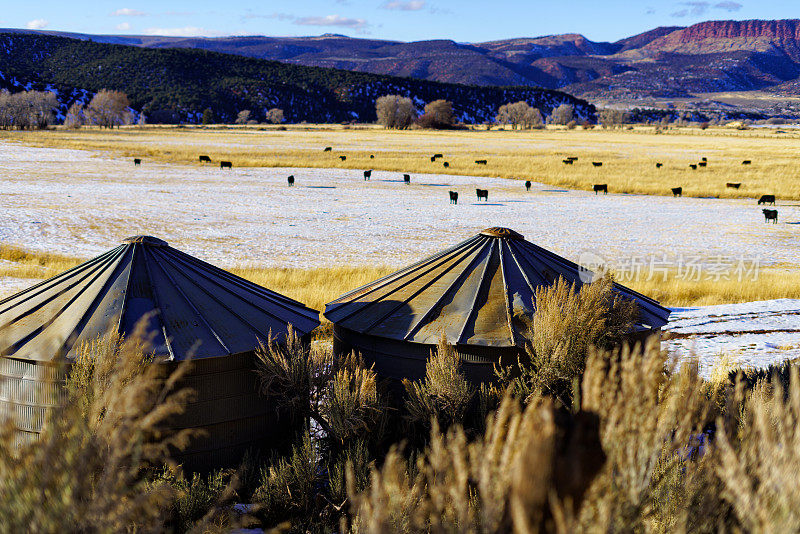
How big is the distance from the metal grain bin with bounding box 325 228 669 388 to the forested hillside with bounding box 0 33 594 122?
5842 inches

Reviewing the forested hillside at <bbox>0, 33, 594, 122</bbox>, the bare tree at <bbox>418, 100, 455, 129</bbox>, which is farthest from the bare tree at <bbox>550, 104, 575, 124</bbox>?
the bare tree at <bbox>418, 100, 455, 129</bbox>

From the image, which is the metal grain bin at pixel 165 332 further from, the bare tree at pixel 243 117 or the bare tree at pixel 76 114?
the bare tree at pixel 243 117

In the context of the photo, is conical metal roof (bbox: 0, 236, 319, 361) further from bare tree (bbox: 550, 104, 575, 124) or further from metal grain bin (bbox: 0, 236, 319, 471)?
bare tree (bbox: 550, 104, 575, 124)

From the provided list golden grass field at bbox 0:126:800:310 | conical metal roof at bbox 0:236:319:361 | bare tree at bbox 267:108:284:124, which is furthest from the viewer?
bare tree at bbox 267:108:284:124

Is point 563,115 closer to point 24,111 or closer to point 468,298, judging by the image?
point 24,111

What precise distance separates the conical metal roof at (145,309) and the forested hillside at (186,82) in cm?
14848

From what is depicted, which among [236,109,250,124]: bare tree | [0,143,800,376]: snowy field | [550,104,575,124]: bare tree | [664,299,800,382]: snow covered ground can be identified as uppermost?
[550,104,575,124]: bare tree

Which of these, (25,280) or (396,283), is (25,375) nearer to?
(396,283)

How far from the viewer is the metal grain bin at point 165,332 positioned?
663 cm

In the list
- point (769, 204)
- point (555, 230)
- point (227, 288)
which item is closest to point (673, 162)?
point (769, 204)

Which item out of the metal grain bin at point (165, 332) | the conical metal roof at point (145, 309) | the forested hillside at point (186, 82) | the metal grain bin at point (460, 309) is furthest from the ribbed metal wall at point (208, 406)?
the forested hillside at point (186, 82)

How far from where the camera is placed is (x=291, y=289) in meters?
15.2

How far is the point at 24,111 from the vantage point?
4117 inches

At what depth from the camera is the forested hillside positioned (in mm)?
153500
